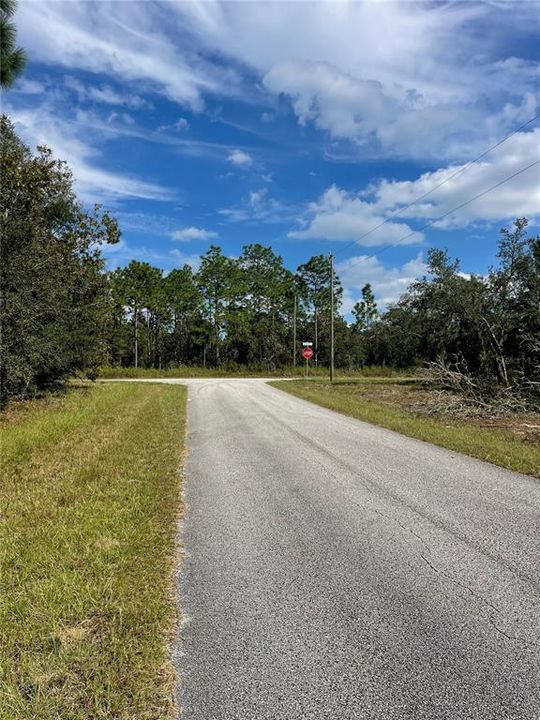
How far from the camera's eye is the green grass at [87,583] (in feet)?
7.70

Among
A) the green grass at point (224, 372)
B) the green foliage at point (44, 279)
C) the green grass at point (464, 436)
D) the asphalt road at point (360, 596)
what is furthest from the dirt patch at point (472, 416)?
the green grass at point (224, 372)

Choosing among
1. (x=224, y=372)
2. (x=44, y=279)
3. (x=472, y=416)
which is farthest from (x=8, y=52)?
(x=224, y=372)

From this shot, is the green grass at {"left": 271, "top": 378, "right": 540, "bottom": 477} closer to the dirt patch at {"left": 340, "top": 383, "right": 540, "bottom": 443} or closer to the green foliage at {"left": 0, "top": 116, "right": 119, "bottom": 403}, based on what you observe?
the dirt patch at {"left": 340, "top": 383, "right": 540, "bottom": 443}

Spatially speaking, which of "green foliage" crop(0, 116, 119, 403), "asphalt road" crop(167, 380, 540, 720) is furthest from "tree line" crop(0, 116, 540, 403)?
"asphalt road" crop(167, 380, 540, 720)

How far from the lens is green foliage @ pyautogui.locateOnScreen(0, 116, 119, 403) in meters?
12.9

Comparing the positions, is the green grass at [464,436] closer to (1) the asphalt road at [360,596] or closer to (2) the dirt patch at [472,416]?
(2) the dirt patch at [472,416]

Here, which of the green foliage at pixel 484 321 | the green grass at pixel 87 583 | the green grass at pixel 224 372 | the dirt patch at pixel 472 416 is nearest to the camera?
the green grass at pixel 87 583

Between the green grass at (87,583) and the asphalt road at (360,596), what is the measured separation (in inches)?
8.6

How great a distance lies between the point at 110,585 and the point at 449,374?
16.8m

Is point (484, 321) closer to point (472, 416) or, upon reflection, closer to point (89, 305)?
point (472, 416)

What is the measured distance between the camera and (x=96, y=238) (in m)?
23.2

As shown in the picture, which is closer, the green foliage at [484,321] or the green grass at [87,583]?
the green grass at [87,583]

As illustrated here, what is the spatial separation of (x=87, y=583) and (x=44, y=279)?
13.6 meters

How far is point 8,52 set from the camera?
32.3ft
